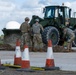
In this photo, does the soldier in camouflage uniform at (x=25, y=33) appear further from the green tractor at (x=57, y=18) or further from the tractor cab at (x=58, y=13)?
the tractor cab at (x=58, y=13)

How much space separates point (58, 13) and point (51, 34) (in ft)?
9.39

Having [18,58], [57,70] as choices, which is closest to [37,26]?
[18,58]

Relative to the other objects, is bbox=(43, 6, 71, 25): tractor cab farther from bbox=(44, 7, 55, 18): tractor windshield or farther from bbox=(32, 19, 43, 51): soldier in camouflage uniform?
bbox=(32, 19, 43, 51): soldier in camouflage uniform

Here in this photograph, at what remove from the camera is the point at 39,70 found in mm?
11867

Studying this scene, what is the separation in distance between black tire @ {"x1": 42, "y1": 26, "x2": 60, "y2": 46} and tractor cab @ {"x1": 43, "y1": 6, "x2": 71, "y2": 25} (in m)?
1.96

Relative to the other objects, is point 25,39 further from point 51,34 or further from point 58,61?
point 58,61

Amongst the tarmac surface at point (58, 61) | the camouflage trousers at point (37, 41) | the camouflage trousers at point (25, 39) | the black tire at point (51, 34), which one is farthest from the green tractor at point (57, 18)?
the tarmac surface at point (58, 61)

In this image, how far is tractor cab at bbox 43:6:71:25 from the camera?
30.6 m

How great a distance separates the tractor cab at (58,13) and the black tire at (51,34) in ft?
6.42

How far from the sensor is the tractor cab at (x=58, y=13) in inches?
1204

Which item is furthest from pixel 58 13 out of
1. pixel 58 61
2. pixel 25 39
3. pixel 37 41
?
pixel 58 61

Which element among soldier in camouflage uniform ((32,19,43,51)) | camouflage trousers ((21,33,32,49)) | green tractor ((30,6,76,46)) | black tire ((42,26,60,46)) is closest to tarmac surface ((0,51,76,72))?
camouflage trousers ((21,33,32,49))

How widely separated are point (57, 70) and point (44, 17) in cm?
1909

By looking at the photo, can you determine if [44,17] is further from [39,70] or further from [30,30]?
[39,70]
